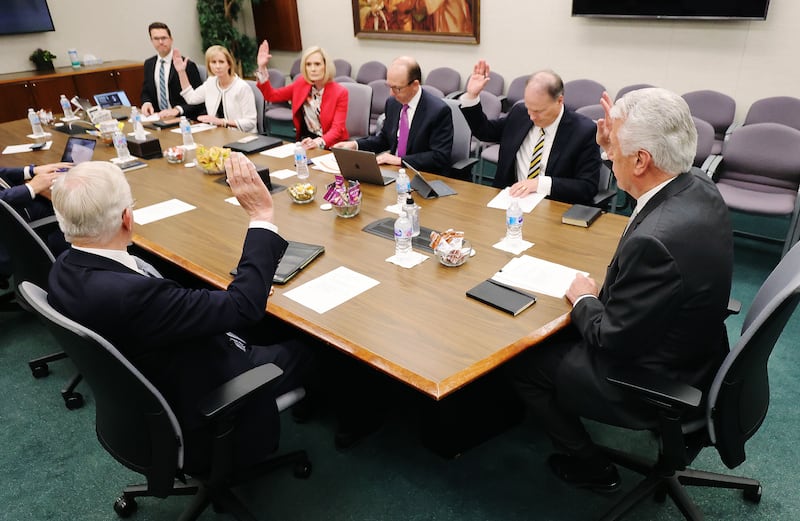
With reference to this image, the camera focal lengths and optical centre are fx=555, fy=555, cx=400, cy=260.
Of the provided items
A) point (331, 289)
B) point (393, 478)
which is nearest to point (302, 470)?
point (393, 478)

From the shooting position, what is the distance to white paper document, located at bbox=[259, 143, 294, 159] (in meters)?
3.86

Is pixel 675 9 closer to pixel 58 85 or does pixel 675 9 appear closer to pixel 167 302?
pixel 167 302

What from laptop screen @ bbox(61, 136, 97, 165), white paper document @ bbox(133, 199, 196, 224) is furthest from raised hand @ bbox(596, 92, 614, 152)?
laptop screen @ bbox(61, 136, 97, 165)

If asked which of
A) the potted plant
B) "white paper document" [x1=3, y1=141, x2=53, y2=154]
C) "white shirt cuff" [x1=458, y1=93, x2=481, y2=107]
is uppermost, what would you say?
the potted plant

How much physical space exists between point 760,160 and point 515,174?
1.92 metres

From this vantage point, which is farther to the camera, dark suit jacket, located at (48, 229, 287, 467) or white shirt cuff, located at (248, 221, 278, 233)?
white shirt cuff, located at (248, 221, 278, 233)

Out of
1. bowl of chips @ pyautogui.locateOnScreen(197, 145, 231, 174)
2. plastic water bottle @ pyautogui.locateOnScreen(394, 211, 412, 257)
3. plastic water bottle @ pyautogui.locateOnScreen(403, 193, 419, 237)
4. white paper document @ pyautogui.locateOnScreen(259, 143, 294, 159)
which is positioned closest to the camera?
plastic water bottle @ pyautogui.locateOnScreen(394, 211, 412, 257)

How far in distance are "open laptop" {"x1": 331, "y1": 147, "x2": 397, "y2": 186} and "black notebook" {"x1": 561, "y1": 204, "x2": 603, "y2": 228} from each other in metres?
1.05

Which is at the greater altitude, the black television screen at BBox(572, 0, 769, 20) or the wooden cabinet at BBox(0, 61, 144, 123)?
the black television screen at BBox(572, 0, 769, 20)

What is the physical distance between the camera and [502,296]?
1.92 meters

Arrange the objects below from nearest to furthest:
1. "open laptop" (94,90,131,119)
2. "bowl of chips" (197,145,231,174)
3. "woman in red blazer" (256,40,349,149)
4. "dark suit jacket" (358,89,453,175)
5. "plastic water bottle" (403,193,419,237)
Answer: "plastic water bottle" (403,193,419,237) < "bowl of chips" (197,145,231,174) < "dark suit jacket" (358,89,453,175) < "woman in red blazer" (256,40,349,149) < "open laptop" (94,90,131,119)

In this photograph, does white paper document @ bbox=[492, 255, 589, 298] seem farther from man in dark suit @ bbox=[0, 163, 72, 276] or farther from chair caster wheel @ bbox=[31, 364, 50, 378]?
man in dark suit @ bbox=[0, 163, 72, 276]

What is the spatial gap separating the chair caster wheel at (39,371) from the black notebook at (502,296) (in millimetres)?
2401

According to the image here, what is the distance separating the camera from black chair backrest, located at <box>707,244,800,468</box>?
1454mm
